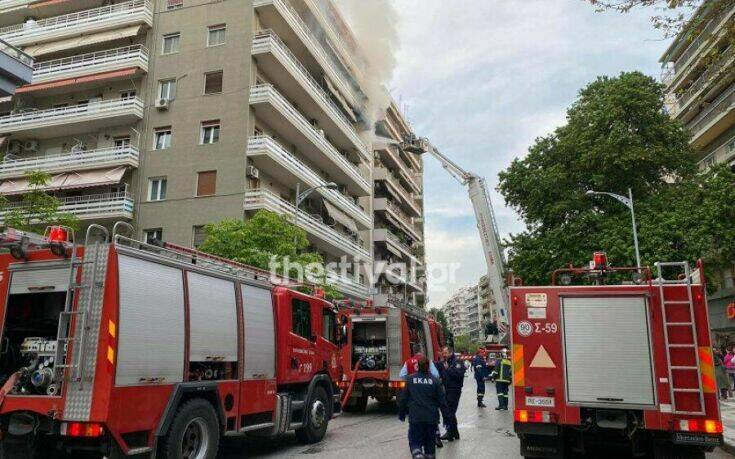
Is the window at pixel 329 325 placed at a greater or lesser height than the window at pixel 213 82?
lesser

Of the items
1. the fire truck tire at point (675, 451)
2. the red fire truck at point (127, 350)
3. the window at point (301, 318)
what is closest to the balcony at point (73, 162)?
the window at point (301, 318)

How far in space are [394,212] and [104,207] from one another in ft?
87.8

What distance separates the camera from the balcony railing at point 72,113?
27.2 metres

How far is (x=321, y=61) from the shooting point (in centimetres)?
3162

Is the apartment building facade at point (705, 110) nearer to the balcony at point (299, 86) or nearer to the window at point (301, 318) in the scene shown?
the window at point (301, 318)

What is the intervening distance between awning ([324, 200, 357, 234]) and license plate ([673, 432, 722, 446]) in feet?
86.7

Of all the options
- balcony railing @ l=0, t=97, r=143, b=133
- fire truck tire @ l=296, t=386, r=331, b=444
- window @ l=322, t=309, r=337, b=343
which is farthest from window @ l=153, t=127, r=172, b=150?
fire truck tire @ l=296, t=386, r=331, b=444

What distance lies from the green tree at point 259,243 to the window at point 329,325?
759 cm

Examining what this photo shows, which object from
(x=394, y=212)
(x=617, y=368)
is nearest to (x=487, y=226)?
(x=617, y=368)

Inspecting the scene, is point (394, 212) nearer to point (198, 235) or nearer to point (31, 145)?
point (198, 235)

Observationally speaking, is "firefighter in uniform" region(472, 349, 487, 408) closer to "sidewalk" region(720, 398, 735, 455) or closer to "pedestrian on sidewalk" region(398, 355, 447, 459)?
"sidewalk" region(720, 398, 735, 455)

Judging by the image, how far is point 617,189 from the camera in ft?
86.9

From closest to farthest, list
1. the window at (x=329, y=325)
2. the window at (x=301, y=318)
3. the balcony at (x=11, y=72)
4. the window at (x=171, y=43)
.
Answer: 1. the balcony at (x=11, y=72)
2. the window at (x=301, y=318)
3. the window at (x=329, y=325)
4. the window at (x=171, y=43)

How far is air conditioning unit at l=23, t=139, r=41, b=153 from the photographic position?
28.9 metres
